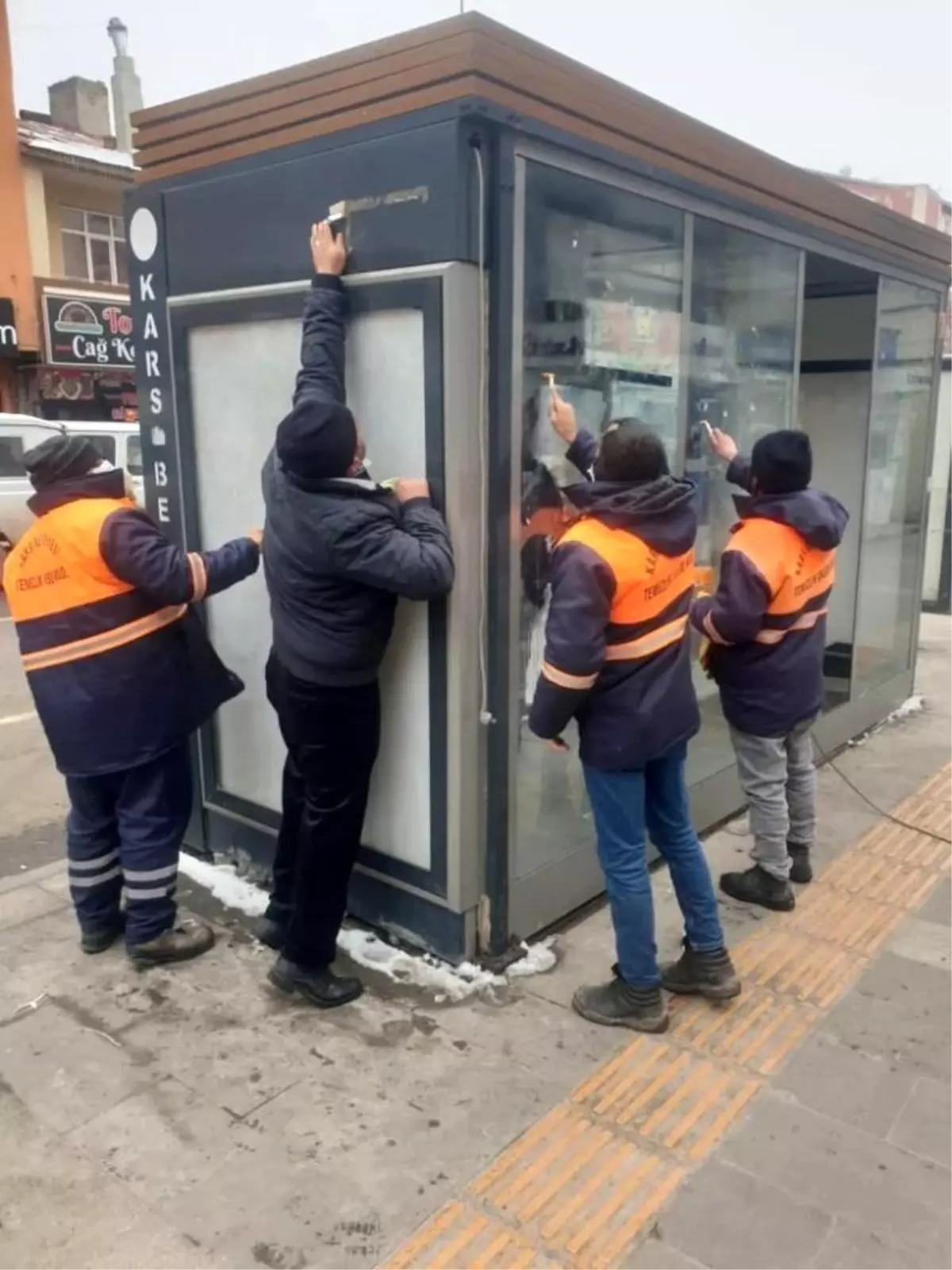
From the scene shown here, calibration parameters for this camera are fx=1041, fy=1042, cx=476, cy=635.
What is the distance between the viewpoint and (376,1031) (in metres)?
3.25

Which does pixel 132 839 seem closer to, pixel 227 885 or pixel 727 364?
pixel 227 885

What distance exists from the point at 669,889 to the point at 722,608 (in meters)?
1.29

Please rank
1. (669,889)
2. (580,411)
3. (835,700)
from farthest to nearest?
(835,700), (669,889), (580,411)

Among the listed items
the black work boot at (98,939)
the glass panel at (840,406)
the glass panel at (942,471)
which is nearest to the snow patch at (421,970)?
the black work boot at (98,939)

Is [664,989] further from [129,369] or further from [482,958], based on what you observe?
[129,369]

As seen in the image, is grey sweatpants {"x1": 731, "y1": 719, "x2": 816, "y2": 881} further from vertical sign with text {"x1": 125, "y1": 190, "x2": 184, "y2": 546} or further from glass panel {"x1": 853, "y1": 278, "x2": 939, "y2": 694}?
vertical sign with text {"x1": 125, "y1": 190, "x2": 184, "y2": 546}

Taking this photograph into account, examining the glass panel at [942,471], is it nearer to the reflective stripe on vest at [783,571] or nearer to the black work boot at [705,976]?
the reflective stripe on vest at [783,571]

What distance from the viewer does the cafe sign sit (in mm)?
16438

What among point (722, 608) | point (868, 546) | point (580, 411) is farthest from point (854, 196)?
point (722, 608)

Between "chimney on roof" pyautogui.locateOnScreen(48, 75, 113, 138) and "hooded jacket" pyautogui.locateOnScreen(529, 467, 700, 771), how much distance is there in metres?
22.9

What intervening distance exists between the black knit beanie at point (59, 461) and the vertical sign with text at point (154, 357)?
639 millimetres

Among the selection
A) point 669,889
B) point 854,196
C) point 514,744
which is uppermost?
point 854,196

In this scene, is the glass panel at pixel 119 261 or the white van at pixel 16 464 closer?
the white van at pixel 16 464

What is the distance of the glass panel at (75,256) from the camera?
59.9 ft
